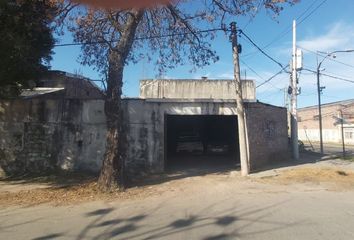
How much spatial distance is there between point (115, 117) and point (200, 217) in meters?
5.88

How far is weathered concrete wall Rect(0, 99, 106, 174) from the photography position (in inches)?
742

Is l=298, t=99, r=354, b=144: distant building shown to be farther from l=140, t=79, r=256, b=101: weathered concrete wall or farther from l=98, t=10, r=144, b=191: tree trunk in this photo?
l=98, t=10, r=144, b=191: tree trunk

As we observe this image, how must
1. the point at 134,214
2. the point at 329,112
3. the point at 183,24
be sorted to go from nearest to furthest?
1. the point at 134,214
2. the point at 183,24
3. the point at 329,112

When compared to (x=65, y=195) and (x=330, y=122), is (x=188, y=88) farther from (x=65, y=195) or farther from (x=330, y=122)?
(x=330, y=122)

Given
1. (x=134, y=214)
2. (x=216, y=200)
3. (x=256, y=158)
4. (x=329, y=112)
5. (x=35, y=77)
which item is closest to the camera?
(x=134, y=214)

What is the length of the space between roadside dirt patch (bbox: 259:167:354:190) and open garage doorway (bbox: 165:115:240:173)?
3968 millimetres

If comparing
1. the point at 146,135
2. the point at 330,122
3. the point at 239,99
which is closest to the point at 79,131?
the point at 146,135

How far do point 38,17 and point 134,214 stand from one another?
341 inches

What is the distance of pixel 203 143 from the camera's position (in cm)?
2848

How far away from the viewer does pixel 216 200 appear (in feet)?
41.0

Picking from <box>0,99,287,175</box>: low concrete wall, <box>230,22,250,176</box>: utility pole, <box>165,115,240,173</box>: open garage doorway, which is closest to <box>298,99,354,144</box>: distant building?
<box>165,115,240,173</box>: open garage doorway

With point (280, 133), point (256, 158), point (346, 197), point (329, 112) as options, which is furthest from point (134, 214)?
point (329, 112)

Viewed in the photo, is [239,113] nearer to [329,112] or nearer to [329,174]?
[329,174]

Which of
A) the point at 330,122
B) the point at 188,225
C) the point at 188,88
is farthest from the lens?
the point at 330,122
